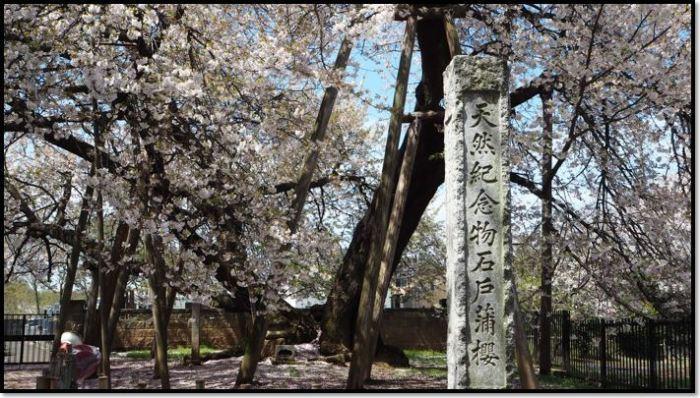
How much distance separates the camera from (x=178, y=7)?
25.3 ft

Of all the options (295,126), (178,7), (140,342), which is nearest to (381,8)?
(295,126)

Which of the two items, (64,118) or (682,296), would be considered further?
(682,296)

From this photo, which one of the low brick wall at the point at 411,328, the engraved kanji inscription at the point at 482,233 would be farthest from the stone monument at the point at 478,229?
the low brick wall at the point at 411,328

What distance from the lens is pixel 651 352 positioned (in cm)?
902

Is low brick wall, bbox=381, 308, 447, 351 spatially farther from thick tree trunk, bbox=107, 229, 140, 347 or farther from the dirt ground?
thick tree trunk, bbox=107, 229, 140, 347

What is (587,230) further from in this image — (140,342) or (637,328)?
(140,342)

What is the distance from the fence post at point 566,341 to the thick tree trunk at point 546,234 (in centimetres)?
24

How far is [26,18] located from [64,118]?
112 centimetres

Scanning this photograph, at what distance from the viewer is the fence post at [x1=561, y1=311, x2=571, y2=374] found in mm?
11641

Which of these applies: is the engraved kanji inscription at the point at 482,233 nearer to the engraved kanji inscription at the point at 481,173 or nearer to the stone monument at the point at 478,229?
the stone monument at the point at 478,229

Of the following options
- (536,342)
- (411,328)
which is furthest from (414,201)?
(411,328)

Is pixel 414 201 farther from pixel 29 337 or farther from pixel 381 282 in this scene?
pixel 29 337

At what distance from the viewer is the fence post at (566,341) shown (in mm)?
11641

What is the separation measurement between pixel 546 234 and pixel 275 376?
476 cm
